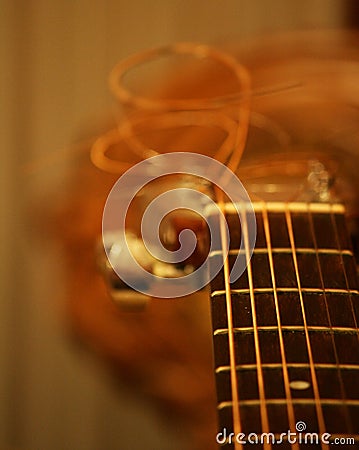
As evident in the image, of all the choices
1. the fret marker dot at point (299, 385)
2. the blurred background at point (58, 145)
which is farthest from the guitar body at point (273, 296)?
the blurred background at point (58, 145)

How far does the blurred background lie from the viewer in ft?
3.87

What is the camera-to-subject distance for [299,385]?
48 centimetres

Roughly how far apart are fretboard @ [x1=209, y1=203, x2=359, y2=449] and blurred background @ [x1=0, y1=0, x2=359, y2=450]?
576mm

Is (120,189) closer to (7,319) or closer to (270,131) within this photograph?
(270,131)

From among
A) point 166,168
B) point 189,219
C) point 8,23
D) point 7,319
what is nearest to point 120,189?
point 166,168

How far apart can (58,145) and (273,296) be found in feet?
2.84

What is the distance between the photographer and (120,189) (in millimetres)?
736

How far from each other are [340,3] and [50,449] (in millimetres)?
980

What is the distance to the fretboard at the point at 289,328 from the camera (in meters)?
0.46

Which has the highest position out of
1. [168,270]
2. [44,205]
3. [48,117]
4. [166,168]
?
[48,117]

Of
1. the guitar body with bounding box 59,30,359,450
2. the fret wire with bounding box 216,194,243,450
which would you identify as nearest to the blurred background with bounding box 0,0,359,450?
the guitar body with bounding box 59,30,359,450

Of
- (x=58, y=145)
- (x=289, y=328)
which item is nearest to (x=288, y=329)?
(x=289, y=328)

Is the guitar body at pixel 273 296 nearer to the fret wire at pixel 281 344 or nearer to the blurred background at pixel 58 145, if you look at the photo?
the fret wire at pixel 281 344

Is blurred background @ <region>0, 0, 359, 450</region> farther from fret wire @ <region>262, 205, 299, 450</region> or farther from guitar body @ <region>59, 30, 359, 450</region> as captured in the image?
fret wire @ <region>262, 205, 299, 450</region>
